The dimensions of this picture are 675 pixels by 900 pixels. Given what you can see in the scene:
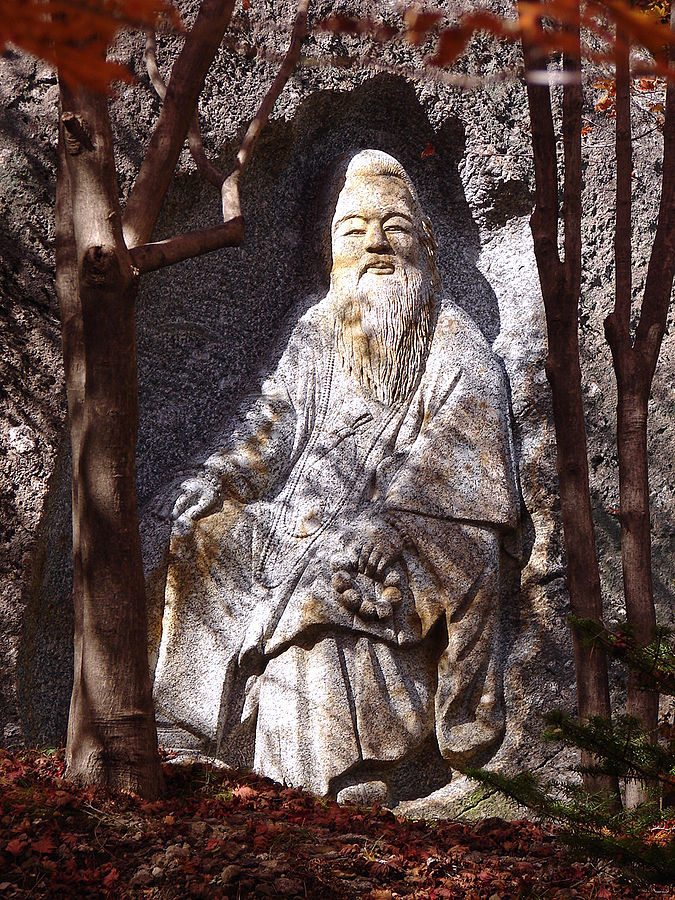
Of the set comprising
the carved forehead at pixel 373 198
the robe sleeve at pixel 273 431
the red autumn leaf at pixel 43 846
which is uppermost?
the carved forehead at pixel 373 198

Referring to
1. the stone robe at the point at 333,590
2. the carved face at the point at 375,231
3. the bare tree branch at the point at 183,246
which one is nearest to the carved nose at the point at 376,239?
the carved face at the point at 375,231

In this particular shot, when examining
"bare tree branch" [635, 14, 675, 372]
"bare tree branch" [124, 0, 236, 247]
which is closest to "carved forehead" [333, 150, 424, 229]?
"bare tree branch" [635, 14, 675, 372]

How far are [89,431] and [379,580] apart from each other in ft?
4.74

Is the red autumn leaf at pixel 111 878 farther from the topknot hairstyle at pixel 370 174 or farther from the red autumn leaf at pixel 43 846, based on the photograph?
the topknot hairstyle at pixel 370 174

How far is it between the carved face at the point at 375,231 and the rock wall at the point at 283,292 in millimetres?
253

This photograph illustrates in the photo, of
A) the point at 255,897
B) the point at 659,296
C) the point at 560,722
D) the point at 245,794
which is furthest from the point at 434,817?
the point at 659,296

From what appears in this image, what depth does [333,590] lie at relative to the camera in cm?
412

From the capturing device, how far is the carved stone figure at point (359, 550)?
4098 mm

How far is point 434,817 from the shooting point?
4156 millimetres

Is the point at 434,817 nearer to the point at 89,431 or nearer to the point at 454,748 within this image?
the point at 454,748

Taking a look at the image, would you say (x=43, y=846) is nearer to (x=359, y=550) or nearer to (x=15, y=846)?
(x=15, y=846)

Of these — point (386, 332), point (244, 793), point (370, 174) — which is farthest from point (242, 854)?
point (370, 174)

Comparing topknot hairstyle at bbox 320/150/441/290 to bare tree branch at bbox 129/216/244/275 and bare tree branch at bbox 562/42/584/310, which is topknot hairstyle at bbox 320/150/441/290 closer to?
bare tree branch at bbox 562/42/584/310

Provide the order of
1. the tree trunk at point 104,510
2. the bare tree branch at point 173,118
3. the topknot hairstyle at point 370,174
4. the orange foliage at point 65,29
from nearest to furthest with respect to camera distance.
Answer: the orange foliage at point 65,29, the tree trunk at point 104,510, the bare tree branch at point 173,118, the topknot hairstyle at point 370,174
